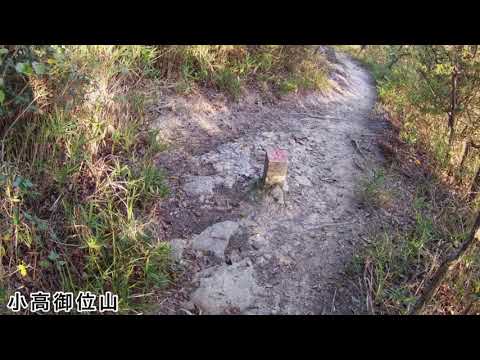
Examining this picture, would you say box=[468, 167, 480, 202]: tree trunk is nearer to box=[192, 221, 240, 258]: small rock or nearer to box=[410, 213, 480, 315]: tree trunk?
box=[410, 213, 480, 315]: tree trunk

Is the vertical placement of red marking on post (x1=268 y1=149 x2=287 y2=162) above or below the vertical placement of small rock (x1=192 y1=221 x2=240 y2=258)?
above

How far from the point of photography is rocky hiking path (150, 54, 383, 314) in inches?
108

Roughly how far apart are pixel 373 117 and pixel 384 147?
1189 millimetres

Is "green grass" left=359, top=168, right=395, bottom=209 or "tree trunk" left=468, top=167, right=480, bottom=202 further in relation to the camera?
"tree trunk" left=468, top=167, right=480, bottom=202

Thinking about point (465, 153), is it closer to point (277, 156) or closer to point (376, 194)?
point (376, 194)

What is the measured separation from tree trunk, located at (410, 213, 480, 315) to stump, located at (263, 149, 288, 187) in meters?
1.61

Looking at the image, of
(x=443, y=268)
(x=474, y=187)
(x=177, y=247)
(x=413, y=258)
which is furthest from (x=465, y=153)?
(x=177, y=247)

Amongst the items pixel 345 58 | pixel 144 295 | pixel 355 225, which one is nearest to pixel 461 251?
pixel 355 225

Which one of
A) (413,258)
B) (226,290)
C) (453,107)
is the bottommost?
(226,290)

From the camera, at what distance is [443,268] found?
7.13ft

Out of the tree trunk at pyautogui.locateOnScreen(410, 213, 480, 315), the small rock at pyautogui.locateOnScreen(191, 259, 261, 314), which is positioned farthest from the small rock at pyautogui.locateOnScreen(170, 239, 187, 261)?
the tree trunk at pyautogui.locateOnScreen(410, 213, 480, 315)

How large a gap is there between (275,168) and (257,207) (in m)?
0.42

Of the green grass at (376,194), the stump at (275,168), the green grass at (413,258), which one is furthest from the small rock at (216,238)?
the green grass at (376,194)
